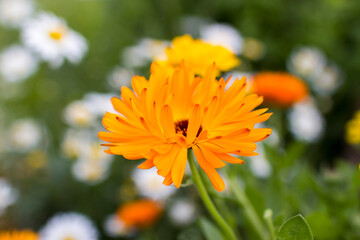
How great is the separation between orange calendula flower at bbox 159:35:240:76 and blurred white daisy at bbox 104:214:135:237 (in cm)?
70

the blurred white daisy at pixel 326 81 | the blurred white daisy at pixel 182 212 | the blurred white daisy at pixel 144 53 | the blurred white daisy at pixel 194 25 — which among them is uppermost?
the blurred white daisy at pixel 194 25

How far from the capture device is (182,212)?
1.40 m

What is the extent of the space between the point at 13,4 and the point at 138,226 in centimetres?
143

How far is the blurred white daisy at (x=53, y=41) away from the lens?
140 centimetres

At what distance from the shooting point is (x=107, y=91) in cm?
191

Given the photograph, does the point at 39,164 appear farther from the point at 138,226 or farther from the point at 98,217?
the point at 138,226

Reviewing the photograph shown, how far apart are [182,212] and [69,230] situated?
361 millimetres

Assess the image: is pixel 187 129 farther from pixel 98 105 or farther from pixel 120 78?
pixel 120 78

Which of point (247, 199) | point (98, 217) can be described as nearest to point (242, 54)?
point (98, 217)

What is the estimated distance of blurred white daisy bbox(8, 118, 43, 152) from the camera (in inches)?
68.9

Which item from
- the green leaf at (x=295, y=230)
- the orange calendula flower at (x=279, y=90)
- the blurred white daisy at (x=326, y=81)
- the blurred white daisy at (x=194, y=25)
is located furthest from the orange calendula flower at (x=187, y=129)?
the blurred white daisy at (x=194, y=25)

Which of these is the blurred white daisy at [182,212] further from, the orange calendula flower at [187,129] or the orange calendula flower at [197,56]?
the orange calendula flower at [187,129]

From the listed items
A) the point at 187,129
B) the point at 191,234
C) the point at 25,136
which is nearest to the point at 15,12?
the point at 25,136

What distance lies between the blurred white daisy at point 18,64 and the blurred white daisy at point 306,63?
3.71 ft
